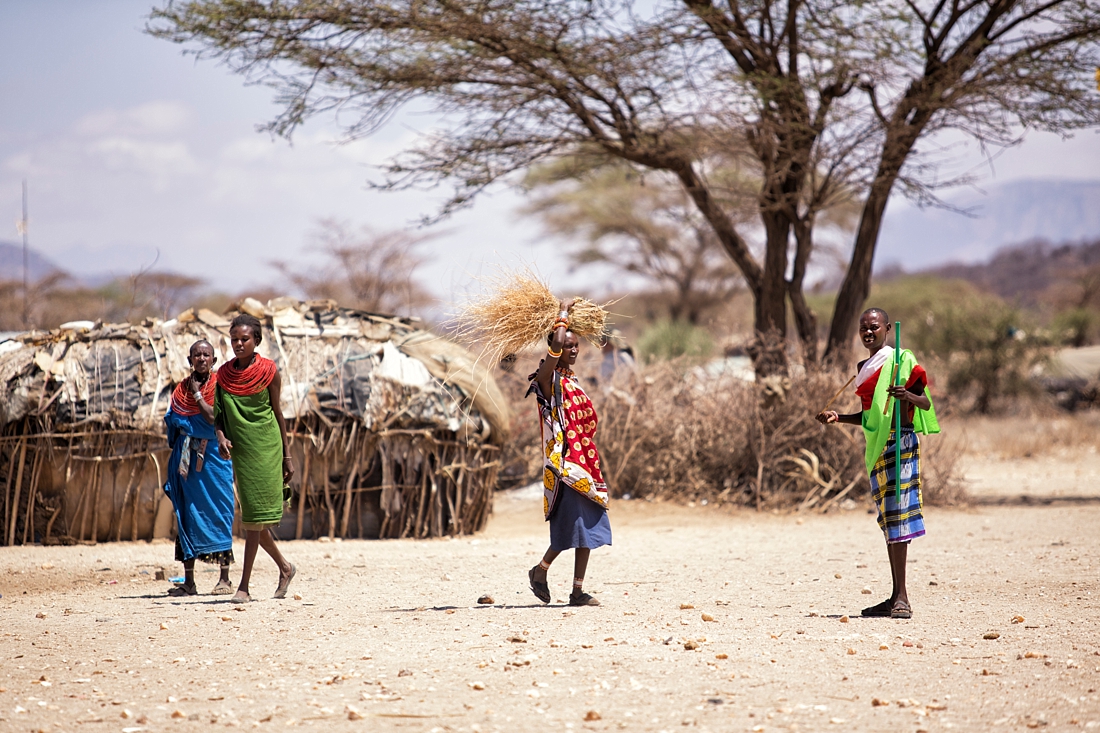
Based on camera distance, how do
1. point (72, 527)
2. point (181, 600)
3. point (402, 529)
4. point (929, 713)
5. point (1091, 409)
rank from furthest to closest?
point (1091, 409) < point (402, 529) < point (72, 527) < point (181, 600) < point (929, 713)

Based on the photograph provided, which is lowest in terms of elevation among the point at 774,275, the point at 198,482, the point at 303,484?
the point at 303,484

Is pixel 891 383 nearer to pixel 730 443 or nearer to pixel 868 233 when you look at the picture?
pixel 730 443

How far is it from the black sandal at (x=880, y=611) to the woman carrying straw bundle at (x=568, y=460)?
1.31m

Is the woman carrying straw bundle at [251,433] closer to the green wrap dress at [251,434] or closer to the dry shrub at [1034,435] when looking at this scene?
the green wrap dress at [251,434]

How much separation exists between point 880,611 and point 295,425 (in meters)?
4.51

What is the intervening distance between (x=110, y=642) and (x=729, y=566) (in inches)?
155

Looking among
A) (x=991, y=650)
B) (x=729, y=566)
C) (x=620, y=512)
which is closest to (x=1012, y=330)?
(x=620, y=512)

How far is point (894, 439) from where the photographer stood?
486 cm

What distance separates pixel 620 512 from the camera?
32.4 feet

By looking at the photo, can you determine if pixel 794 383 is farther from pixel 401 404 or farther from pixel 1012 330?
pixel 1012 330

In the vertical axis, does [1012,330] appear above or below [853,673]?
above

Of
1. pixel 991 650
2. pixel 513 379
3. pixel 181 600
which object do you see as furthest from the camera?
pixel 513 379

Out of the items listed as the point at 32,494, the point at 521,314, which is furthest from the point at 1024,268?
the point at 32,494

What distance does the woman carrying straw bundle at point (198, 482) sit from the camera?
5.72 m
